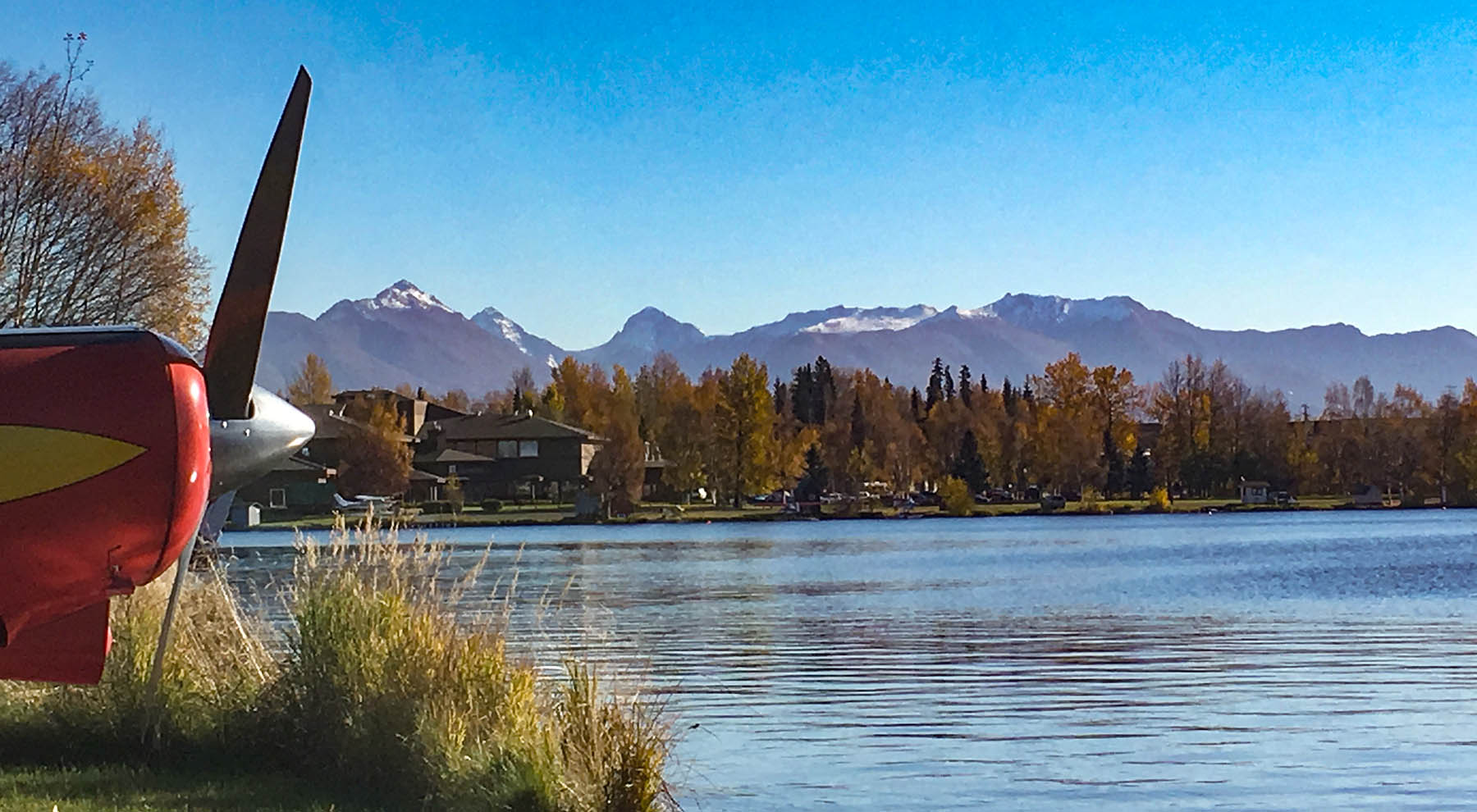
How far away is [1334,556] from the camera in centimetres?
5266

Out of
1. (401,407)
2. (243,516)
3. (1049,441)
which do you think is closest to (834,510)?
(1049,441)

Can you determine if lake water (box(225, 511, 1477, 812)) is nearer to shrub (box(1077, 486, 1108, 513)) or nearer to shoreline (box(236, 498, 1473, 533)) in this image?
shoreline (box(236, 498, 1473, 533))

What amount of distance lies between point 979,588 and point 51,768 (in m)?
30.9

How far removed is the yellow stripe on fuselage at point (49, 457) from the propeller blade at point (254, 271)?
0.82 m

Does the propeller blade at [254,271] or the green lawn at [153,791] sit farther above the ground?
the propeller blade at [254,271]

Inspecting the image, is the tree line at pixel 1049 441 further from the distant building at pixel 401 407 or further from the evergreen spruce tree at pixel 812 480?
the distant building at pixel 401 407

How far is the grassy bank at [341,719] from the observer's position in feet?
34.8

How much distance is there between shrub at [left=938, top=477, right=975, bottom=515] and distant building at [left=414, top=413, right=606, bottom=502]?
25915 mm

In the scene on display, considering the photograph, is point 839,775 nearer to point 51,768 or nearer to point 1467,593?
point 51,768

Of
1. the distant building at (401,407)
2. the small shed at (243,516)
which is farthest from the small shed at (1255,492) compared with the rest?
the small shed at (243,516)

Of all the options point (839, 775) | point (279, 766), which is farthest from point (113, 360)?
point (839, 775)

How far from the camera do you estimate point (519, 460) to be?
120438mm

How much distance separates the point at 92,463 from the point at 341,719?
22.8ft

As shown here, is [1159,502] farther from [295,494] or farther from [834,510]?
[295,494]
